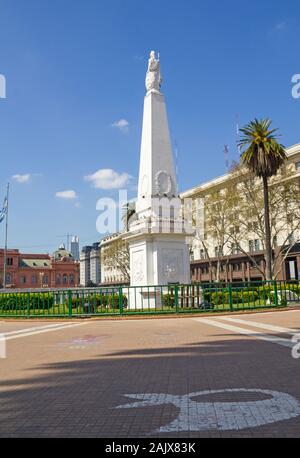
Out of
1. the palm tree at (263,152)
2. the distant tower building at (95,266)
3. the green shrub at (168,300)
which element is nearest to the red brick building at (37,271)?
the distant tower building at (95,266)

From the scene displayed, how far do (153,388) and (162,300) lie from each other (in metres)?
13.6

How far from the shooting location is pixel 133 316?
1922cm

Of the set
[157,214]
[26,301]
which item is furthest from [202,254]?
[26,301]

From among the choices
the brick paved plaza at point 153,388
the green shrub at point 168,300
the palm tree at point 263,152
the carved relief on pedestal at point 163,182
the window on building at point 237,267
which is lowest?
the brick paved plaza at point 153,388

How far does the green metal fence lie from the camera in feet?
64.9

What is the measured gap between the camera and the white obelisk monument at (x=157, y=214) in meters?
23.0

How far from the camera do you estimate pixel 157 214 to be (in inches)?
926

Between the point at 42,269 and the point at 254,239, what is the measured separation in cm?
6436

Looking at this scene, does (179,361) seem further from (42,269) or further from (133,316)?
(42,269)

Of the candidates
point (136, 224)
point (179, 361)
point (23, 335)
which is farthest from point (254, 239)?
point (179, 361)

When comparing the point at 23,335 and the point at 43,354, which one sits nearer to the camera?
the point at 43,354

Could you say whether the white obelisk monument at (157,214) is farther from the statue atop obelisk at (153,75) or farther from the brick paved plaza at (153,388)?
the brick paved plaza at (153,388)

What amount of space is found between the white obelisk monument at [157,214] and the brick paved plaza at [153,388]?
460 inches

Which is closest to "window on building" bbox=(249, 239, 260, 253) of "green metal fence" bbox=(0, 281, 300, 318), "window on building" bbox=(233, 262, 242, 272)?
"window on building" bbox=(233, 262, 242, 272)
